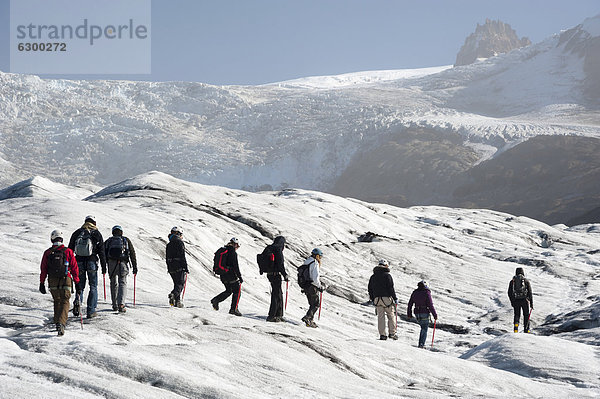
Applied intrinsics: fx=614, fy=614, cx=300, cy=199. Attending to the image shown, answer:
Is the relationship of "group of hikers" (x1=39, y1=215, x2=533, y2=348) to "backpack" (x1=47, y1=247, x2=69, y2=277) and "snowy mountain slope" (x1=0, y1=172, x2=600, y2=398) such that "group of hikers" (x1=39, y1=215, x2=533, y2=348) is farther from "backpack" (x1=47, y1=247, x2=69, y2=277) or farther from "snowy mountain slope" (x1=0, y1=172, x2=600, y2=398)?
"snowy mountain slope" (x1=0, y1=172, x2=600, y2=398)

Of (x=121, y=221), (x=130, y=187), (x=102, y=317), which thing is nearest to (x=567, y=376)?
(x=102, y=317)

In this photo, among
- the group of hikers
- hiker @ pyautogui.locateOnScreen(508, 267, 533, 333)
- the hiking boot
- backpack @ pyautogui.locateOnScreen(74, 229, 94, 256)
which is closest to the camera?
the hiking boot

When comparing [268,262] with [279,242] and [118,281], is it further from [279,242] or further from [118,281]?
[118,281]

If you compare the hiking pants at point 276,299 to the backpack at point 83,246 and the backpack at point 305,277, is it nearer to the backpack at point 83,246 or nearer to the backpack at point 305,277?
the backpack at point 305,277

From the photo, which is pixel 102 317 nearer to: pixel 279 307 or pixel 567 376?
pixel 279 307

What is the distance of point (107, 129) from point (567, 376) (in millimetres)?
163234

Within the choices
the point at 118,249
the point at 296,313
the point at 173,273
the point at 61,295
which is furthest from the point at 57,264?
the point at 296,313

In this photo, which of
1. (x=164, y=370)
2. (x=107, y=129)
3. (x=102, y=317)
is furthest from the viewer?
(x=107, y=129)

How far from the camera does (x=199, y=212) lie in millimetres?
35281

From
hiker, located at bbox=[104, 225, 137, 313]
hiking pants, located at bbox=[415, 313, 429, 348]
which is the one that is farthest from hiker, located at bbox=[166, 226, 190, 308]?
hiking pants, located at bbox=[415, 313, 429, 348]

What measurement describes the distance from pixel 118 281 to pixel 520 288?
14274 mm

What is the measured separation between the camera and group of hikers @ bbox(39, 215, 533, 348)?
40.4 feet

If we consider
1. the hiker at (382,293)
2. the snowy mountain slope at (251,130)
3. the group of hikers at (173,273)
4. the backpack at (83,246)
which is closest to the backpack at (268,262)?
the group of hikers at (173,273)

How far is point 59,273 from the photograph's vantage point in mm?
12211
